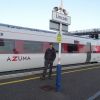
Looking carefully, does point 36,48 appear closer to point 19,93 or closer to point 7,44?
point 7,44

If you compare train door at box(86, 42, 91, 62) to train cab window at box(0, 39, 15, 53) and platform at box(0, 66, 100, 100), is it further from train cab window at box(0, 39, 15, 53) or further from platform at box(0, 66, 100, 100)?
platform at box(0, 66, 100, 100)

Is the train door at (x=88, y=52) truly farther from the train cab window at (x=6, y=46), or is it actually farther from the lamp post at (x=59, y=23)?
the lamp post at (x=59, y=23)

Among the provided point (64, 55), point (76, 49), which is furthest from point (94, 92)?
point (76, 49)

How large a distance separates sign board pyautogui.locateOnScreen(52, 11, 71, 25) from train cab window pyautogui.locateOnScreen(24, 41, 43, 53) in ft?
24.0

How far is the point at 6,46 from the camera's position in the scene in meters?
16.9

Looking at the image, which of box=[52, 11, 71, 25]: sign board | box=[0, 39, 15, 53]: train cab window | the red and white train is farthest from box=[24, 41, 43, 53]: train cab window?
box=[52, 11, 71, 25]: sign board

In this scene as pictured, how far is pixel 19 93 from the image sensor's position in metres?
10.3

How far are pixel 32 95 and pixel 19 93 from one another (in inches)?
22.6

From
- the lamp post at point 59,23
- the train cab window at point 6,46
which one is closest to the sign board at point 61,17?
the lamp post at point 59,23

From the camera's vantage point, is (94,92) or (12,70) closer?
(94,92)

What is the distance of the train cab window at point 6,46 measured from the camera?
16587 mm

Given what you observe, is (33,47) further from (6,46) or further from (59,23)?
(59,23)

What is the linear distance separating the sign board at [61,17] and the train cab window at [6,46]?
237 inches

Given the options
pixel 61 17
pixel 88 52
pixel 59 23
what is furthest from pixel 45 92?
pixel 88 52
